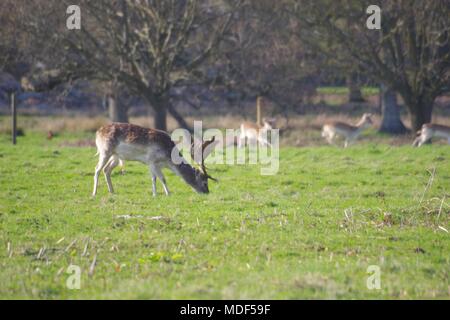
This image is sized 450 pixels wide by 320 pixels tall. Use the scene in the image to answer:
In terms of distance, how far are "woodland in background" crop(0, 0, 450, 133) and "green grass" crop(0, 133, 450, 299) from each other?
9662mm

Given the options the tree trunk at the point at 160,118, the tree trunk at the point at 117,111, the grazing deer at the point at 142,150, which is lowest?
the grazing deer at the point at 142,150

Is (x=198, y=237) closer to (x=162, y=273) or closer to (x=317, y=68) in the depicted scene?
(x=162, y=273)

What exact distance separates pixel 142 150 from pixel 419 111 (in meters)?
14.3

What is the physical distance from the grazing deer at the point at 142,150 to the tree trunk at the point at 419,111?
13.4m

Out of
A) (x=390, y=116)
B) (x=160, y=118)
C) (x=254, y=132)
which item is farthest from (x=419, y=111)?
(x=160, y=118)

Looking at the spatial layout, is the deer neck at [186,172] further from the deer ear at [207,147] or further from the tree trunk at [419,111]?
the tree trunk at [419,111]

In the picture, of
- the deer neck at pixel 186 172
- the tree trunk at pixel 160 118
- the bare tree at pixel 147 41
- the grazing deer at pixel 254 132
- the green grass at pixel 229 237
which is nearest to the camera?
the green grass at pixel 229 237

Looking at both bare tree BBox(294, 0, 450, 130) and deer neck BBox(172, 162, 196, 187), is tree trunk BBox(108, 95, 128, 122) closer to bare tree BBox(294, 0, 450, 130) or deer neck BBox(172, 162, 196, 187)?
bare tree BBox(294, 0, 450, 130)

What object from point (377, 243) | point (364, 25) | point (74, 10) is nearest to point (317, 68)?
point (364, 25)

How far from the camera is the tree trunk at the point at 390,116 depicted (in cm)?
2881

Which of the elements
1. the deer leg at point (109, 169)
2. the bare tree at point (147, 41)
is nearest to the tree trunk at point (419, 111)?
the bare tree at point (147, 41)

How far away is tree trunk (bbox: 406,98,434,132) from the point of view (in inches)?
969

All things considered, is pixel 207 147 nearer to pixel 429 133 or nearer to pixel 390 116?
pixel 429 133
